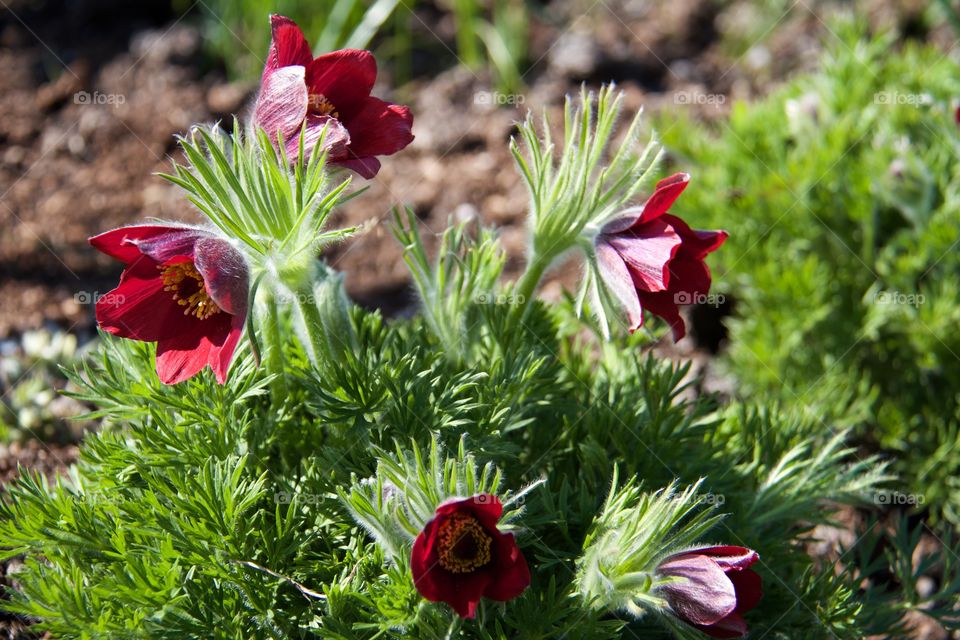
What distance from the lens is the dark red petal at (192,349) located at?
4.71 ft

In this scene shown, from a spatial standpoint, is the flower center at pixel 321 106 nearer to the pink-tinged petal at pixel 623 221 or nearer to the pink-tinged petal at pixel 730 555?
the pink-tinged petal at pixel 623 221

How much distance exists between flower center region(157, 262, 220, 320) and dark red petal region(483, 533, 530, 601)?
576 millimetres

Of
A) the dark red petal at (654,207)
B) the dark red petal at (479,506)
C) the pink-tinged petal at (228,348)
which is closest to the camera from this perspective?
the dark red petal at (479,506)

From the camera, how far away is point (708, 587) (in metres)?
1.35

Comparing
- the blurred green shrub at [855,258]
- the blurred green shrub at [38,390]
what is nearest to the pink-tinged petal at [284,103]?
the blurred green shrub at [38,390]

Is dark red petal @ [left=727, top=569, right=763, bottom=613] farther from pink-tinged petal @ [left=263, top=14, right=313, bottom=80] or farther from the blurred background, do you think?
pink-tinged petal @ [left=263, top=14, right=313, bottom=80]

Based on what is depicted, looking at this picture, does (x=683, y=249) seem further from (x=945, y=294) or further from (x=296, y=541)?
(x=945, y=294)

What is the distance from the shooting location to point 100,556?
158cm

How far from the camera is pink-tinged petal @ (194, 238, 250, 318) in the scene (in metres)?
1.32

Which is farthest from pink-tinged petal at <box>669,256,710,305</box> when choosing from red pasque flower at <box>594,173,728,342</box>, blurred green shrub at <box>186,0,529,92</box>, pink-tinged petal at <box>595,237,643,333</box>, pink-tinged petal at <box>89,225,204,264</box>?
blurred green shrub at <box>186,0,529,92</box>

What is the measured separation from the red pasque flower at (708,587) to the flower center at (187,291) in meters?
0.80

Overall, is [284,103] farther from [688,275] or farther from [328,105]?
[688,275]

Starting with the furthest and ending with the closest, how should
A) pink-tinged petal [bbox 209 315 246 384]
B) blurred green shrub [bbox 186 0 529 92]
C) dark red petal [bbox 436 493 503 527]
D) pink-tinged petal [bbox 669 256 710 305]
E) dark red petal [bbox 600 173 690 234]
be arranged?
blurred green shrub [bbox 186 0 529 92] < pink-tinged petal [bbox 669 256 710 305] < dark red petal [bbox 600 173 690 234] < pink-tinged petal [bbox 209 315 246 384] < dark red petal [bbox 436 493 503 527]

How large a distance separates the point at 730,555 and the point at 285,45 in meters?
1.04
